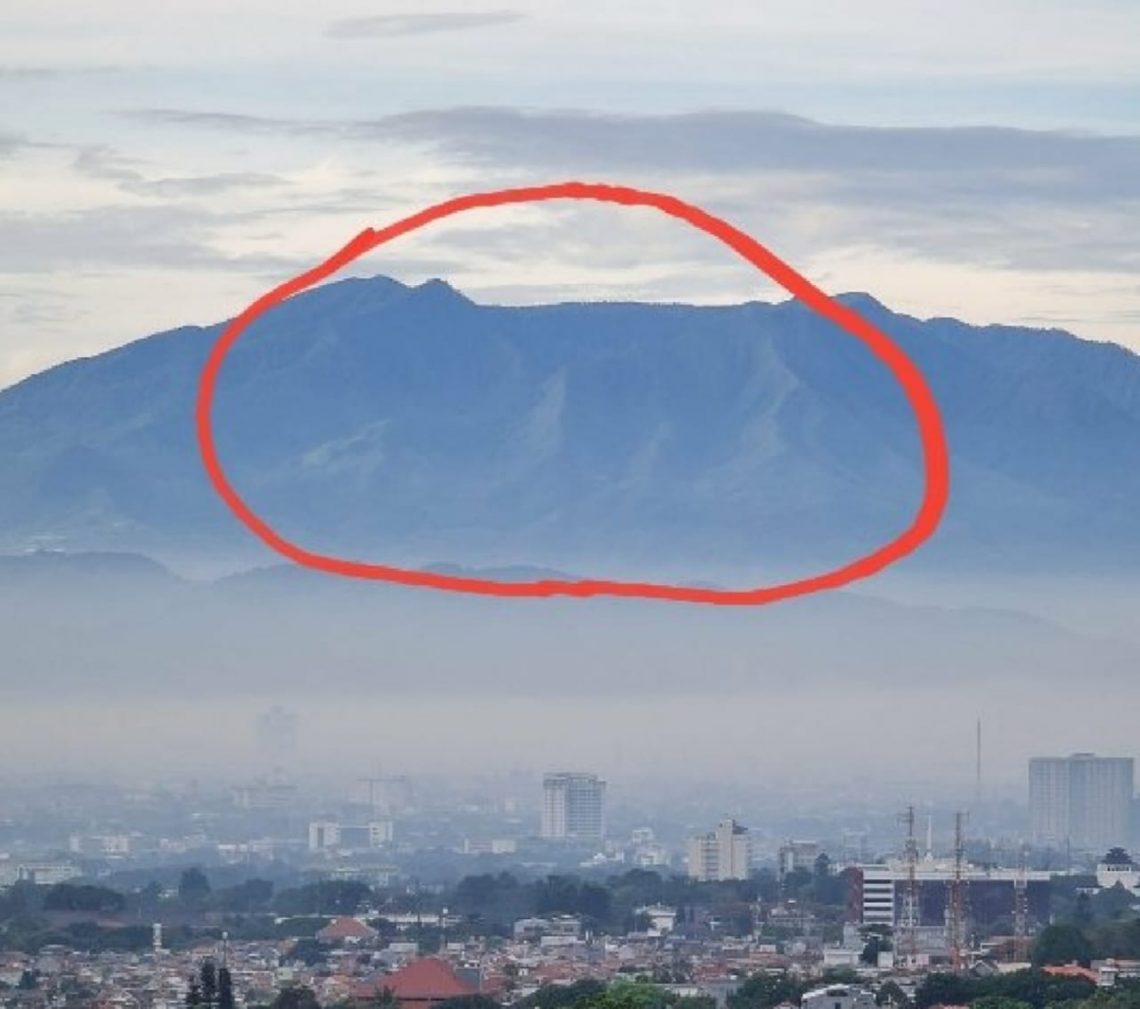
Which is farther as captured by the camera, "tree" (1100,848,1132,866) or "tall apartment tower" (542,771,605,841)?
"tall apartment tower" (542,771,605,841)

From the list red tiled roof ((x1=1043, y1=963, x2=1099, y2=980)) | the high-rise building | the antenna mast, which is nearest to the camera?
red tiled roof ((x1=1043, y1=963, x2=1099, y2=980))

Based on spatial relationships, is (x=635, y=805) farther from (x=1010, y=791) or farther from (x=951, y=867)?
(x=951, y=867)

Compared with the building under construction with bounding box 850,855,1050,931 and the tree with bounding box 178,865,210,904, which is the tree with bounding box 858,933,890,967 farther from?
the tree with bounding box 178,865,210,904

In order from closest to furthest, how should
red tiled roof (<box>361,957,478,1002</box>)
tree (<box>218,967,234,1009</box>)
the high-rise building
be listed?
tree (<box>218,967,234,1009</box>) → red tiled roof (<box>361,957,478,1002</box>) → the high-rise building

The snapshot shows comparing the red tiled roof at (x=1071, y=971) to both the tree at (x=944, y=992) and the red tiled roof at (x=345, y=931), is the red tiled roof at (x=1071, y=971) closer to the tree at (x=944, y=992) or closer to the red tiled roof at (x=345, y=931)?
the tree at (x=944, y=992)

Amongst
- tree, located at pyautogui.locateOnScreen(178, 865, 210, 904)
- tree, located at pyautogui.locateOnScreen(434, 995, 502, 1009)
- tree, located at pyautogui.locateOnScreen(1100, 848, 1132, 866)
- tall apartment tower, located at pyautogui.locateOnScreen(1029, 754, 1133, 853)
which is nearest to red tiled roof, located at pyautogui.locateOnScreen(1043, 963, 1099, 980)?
tree, located at pyautogui.locateOnScreen(434, 995, 502, 1009)

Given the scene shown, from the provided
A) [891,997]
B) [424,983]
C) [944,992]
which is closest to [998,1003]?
[944,992]
